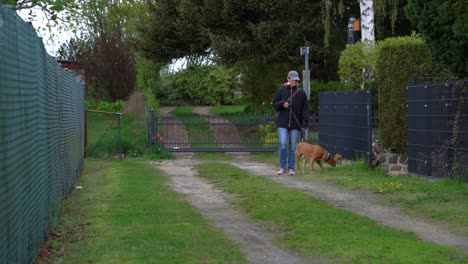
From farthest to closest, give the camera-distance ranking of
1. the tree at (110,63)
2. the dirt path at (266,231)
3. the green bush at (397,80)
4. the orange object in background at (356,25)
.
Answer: the tree at (110,63) → the orange object in background at (356,25) → the green bush at (397,80) → the dirt path at (266,231)

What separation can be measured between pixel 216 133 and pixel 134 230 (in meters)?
17.1

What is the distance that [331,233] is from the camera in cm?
851

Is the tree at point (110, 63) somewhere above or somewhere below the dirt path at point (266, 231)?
above

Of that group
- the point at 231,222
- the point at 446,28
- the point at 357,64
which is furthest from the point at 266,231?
the point at 357,64

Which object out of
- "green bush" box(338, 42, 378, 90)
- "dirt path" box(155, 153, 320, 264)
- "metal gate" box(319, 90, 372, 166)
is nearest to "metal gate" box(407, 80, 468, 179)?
"metal gate" box(319, 90, 372, 166)

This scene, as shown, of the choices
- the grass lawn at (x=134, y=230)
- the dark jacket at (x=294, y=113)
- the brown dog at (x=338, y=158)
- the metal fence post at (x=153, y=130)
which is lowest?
the grass lawn at (x=134, y=230)

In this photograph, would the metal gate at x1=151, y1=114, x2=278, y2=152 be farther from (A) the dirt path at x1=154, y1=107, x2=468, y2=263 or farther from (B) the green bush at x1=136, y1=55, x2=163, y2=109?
(B) the green bush at x1=136, y1=55, x2=163, y2=109

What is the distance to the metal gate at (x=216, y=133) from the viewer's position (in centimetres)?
2473

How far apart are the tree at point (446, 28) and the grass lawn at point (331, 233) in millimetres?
2699

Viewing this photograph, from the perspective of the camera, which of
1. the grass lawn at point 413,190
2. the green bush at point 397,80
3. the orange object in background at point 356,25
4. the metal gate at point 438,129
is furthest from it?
the orange object in background at point 356,25

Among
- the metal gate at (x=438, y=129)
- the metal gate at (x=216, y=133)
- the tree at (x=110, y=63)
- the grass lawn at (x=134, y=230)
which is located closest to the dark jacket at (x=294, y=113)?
the metal gate at (x=438, y=129)

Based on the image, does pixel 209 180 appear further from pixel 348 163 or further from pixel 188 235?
pixel 188 235

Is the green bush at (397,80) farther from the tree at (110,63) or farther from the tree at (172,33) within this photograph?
the tree at (110,63)

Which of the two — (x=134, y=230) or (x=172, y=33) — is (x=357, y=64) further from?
(x=134, y=230)
